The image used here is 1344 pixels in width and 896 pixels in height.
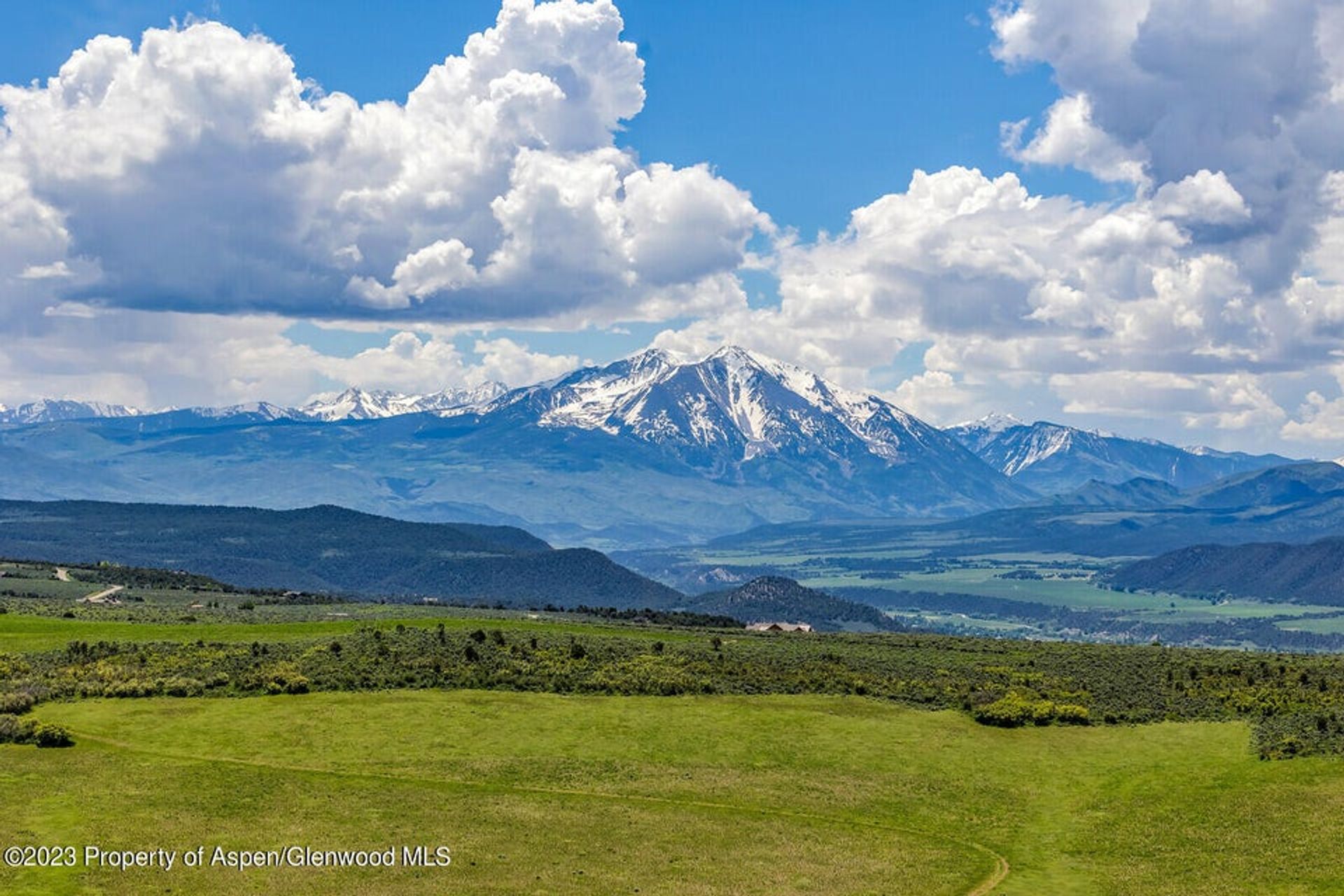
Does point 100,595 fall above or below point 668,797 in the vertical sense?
above

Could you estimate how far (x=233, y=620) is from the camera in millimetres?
137000

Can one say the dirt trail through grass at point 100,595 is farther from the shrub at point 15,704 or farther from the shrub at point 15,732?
the shrub at point 15,732

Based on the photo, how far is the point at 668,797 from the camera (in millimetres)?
68500

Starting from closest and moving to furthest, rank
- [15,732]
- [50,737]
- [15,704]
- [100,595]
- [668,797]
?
[668,797], [50,737], [15,732], [15,704], [100,595]

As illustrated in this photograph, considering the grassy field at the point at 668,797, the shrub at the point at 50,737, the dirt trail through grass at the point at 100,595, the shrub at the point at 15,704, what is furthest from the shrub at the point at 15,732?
the dirt trail through grass at the point at 100,595

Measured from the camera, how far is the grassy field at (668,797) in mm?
56281

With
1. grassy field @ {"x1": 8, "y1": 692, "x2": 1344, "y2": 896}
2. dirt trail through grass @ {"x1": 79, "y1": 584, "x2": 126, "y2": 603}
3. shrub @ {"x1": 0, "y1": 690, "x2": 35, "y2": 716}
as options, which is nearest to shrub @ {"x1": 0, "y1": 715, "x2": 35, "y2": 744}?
grassy field @ {"x1": 8, "y1": 692, "x2": 1344, "y2": 896}

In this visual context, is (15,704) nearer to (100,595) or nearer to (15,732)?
(15,732)

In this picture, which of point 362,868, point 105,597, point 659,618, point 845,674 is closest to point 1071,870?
point 362,868

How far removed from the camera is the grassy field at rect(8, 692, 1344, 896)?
56281 millimetres

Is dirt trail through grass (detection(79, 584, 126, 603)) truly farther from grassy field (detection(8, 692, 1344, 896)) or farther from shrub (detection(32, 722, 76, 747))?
shrub (detection(32, 722, 76, 747))

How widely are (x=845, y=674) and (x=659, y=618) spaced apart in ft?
296

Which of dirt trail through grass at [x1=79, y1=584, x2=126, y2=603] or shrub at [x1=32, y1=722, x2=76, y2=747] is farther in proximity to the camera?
dirt trail through grass at [x1=79, y1=584, x2=126, y2=603]

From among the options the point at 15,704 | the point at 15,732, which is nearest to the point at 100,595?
the point at 15,704
